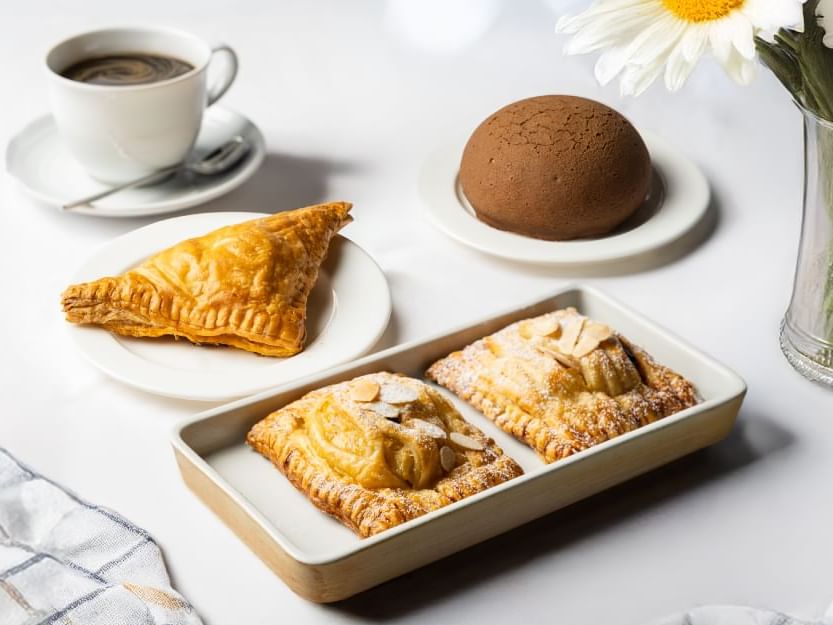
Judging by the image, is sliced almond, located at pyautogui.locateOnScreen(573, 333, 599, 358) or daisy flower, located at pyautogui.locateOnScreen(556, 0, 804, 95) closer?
daisy flower, located at pyautogui.locateOnScreen(556, 0, 804, 95)

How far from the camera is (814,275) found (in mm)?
1270

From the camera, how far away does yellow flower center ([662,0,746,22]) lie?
960mm

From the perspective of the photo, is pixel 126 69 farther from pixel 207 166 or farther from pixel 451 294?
pixel 451 294

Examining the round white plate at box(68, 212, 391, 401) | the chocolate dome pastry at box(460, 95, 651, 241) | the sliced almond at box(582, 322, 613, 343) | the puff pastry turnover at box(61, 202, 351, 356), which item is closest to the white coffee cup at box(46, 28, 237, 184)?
the round white plate at box(68, 212, 391, 401)

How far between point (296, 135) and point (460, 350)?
684 millimetres

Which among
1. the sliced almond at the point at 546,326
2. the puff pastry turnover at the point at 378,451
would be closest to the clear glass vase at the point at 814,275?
the sliced almond at the point at 546,326

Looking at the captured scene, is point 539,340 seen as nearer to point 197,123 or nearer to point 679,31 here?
point 679,31

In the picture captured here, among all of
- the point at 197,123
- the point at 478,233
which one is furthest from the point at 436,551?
the point at 197,123

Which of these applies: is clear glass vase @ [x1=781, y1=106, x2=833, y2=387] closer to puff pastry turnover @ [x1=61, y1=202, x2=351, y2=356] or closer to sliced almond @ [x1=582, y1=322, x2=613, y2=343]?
sliced almond @ [x1=582, y1=322, x2=613, y2=343]

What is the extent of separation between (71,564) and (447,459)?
0.33 meters

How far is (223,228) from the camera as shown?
1.40 meters

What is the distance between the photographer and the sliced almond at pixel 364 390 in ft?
3.66

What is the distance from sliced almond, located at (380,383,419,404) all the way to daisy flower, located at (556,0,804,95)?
326mm

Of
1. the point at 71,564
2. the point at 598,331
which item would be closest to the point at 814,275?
the point at 598,331
